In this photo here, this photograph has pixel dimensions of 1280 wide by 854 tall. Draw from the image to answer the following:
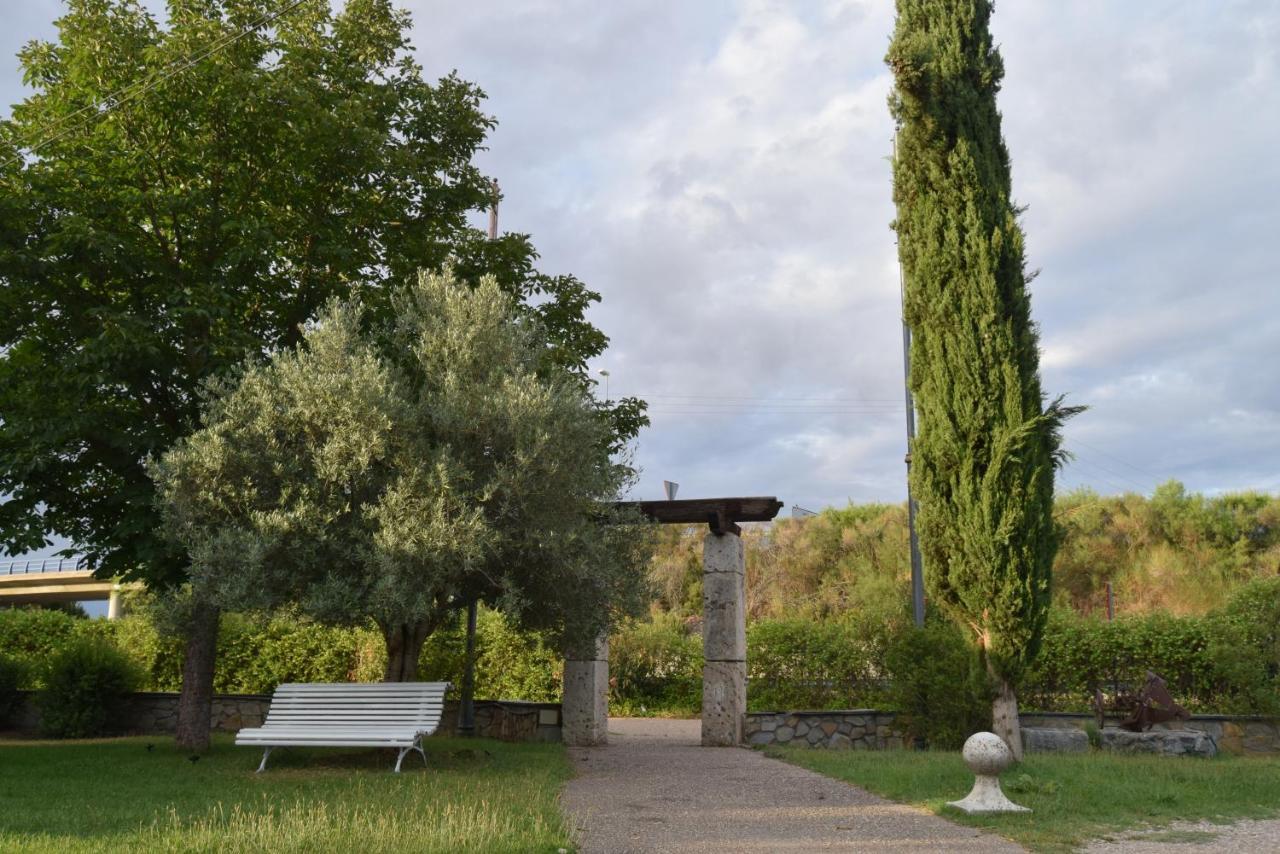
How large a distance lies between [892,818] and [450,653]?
32.3ft

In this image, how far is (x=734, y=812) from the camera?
7270mm

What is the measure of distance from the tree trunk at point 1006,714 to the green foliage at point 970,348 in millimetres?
166

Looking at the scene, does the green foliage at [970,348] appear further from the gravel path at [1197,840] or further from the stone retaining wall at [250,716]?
the stone retaining wall at [250,716]

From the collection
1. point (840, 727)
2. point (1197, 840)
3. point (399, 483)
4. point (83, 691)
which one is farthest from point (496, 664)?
point (1197, 840)

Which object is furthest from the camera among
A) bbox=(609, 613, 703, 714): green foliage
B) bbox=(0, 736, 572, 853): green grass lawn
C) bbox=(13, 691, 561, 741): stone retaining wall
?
bbox=(609, 613, 703, 714): green foliage

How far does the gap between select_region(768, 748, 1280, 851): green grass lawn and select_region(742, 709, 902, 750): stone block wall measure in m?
2.39

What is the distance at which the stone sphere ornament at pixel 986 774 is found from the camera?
23.5ft

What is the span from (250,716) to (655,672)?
671 cm

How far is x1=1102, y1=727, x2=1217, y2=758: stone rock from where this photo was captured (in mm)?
11133

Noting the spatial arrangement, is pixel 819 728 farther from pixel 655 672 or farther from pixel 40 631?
pixel 40 631

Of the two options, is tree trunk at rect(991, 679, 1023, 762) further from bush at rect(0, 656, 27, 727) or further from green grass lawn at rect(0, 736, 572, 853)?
bush at rect(0, 656, 27, 727)

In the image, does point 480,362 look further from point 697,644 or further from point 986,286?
point 697,644

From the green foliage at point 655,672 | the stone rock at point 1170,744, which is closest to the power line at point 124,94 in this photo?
the green foliage at point 655,672

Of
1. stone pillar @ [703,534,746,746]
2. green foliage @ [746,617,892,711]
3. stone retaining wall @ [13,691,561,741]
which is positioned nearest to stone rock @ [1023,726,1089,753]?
green foliage @ [746,617,892,711]
